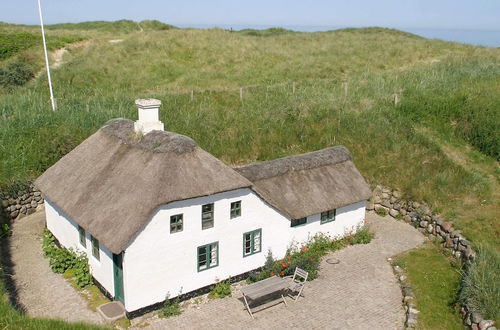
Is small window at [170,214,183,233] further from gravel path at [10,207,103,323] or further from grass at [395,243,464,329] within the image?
grass at [395,243,464,329]

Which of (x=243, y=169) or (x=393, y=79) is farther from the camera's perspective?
(x=393, y=79)

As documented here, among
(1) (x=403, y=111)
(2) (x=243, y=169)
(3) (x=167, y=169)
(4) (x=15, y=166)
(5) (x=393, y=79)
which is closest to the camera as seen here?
(3) (x=167, y=169)

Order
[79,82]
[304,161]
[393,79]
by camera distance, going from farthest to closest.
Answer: [79,82], [393,79], [304,161]

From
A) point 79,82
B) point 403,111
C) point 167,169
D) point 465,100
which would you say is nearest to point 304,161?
point 167,169

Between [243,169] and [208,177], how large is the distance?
105 inches

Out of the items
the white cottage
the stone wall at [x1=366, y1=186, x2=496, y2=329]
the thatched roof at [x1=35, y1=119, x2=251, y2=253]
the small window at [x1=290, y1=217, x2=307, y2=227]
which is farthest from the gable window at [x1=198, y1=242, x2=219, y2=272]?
the stone wall at [x1=366, y1=186, x2=496, y2=329]

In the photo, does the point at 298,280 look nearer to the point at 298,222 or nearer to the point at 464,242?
the point at 298,222

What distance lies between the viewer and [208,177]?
1471 cm

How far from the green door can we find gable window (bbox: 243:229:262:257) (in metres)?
4.34

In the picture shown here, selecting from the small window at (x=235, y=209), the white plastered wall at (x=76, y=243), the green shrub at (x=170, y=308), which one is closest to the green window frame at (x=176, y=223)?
the small window at (x=235, y=209)

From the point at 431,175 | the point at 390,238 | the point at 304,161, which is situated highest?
the point at 304,161

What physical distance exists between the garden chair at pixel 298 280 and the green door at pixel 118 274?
214 inches

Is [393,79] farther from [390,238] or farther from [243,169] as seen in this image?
[243,169]

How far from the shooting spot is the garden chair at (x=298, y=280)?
1530 cm
